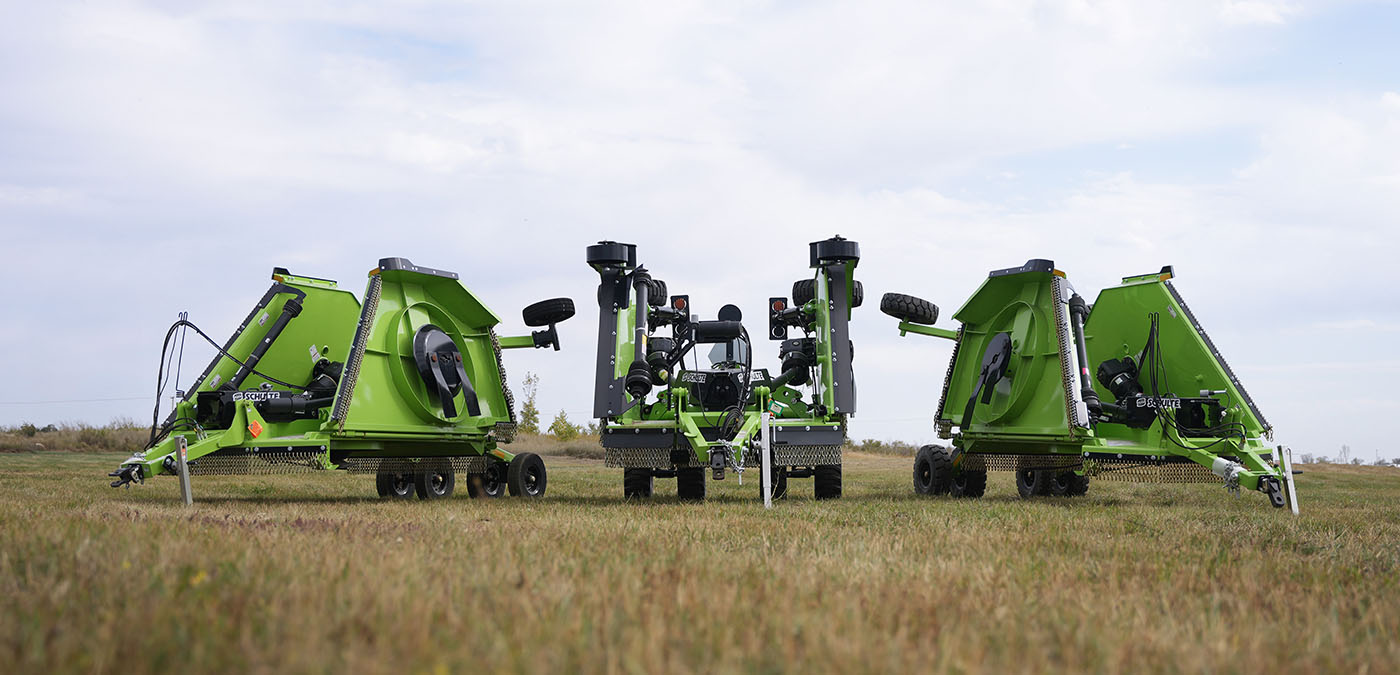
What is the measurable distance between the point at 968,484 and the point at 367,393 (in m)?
8.31

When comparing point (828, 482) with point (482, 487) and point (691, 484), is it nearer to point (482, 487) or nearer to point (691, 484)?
point (691, 484)

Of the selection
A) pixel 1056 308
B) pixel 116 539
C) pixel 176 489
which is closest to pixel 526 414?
pixel 176 489

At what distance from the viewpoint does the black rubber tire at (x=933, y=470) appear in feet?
50.2

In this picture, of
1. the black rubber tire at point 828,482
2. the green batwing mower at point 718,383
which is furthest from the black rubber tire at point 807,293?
the black rubber tire at point 828,482

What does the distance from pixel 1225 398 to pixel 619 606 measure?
10919mm

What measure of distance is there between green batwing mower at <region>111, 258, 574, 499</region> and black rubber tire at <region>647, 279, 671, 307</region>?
137 centimetres

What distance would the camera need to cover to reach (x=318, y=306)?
46.8 feet

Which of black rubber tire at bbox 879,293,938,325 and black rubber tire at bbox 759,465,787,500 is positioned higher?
black rubber tire at bbox 879,293,938,325

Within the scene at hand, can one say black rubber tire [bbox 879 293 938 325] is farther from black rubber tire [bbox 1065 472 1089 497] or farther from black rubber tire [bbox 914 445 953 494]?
black rubber tire [bbox 1065 472 1089 497]

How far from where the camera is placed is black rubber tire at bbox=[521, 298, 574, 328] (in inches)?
577

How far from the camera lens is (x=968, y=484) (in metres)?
15.2

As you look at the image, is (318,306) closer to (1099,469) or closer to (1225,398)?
(1099,469)

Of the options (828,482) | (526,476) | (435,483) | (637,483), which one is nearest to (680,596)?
(637,483)

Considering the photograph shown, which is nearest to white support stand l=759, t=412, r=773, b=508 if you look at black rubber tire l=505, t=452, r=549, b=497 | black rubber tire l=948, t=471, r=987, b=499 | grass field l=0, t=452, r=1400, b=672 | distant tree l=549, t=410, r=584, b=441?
grass field l=0, t=452, r=1400, b=672
